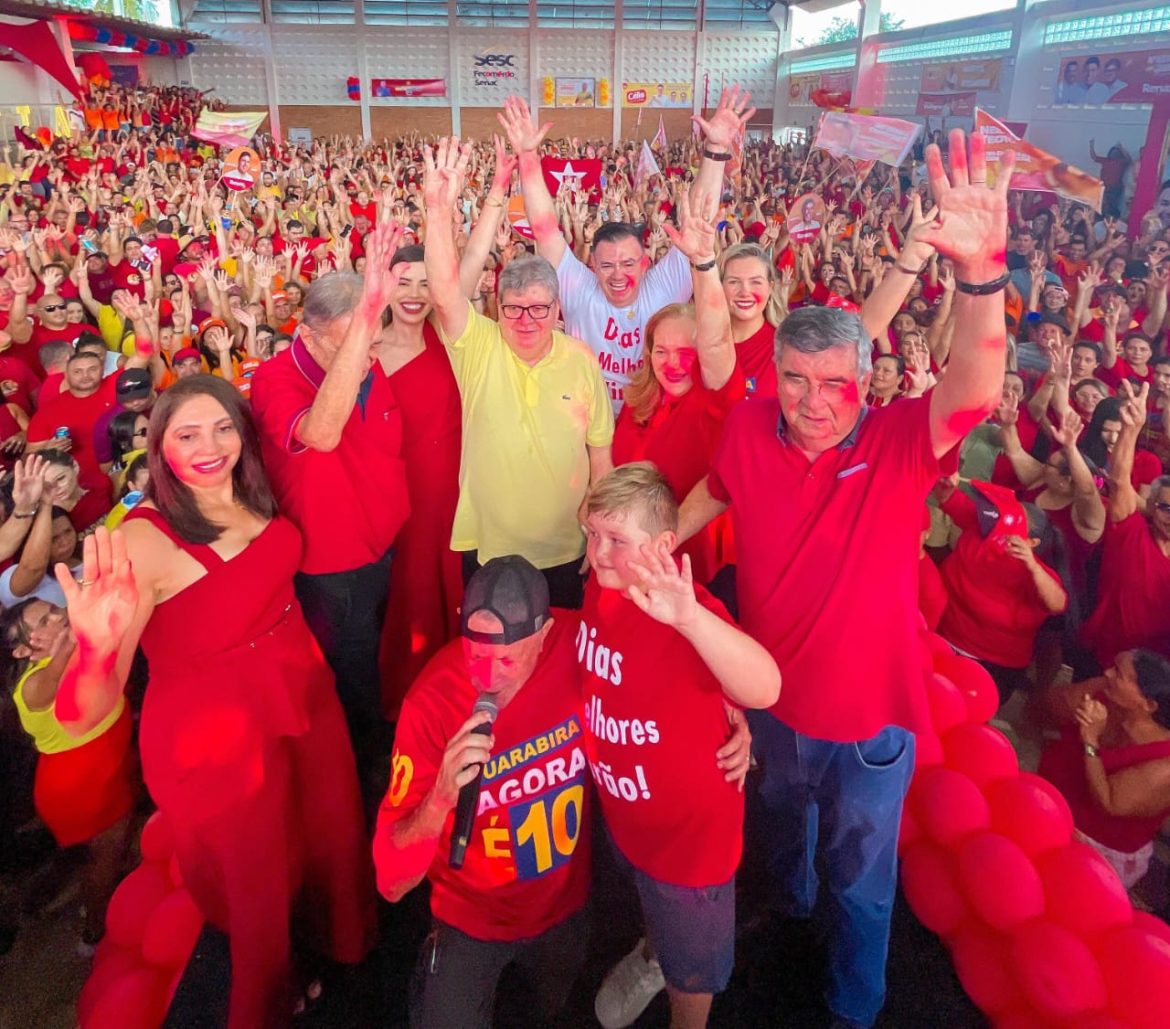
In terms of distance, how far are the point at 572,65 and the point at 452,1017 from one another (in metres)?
30.1

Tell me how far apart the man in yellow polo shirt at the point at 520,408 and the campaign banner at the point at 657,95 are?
28187mm

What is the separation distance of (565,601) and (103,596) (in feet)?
4.91

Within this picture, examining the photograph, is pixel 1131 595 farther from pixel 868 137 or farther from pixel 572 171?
pixel 572 171

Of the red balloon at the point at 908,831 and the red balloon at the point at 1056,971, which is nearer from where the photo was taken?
the red balloon at the point at 1056,971

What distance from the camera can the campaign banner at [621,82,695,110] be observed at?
27.4 metres

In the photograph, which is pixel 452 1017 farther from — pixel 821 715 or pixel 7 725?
pixel 7 725

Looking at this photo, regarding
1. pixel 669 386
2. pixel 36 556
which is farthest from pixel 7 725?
pixel 669 386

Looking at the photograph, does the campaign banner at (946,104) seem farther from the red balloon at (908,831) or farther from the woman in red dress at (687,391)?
the red balloon at (908,831)

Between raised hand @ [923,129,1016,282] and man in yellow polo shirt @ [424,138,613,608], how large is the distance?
1.21m

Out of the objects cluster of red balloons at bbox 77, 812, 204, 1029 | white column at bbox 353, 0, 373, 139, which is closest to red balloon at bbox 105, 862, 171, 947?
cluster of red balloons at bbox 77, 812, 204, 1029

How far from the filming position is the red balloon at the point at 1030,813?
2.24m

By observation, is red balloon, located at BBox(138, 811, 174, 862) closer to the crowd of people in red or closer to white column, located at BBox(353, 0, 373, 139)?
the crowd of people in red

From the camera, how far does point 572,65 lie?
26984mm

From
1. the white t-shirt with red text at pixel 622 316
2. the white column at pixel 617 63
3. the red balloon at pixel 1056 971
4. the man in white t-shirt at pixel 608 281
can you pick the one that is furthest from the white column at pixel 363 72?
the red balloon at pixel 1056 971
